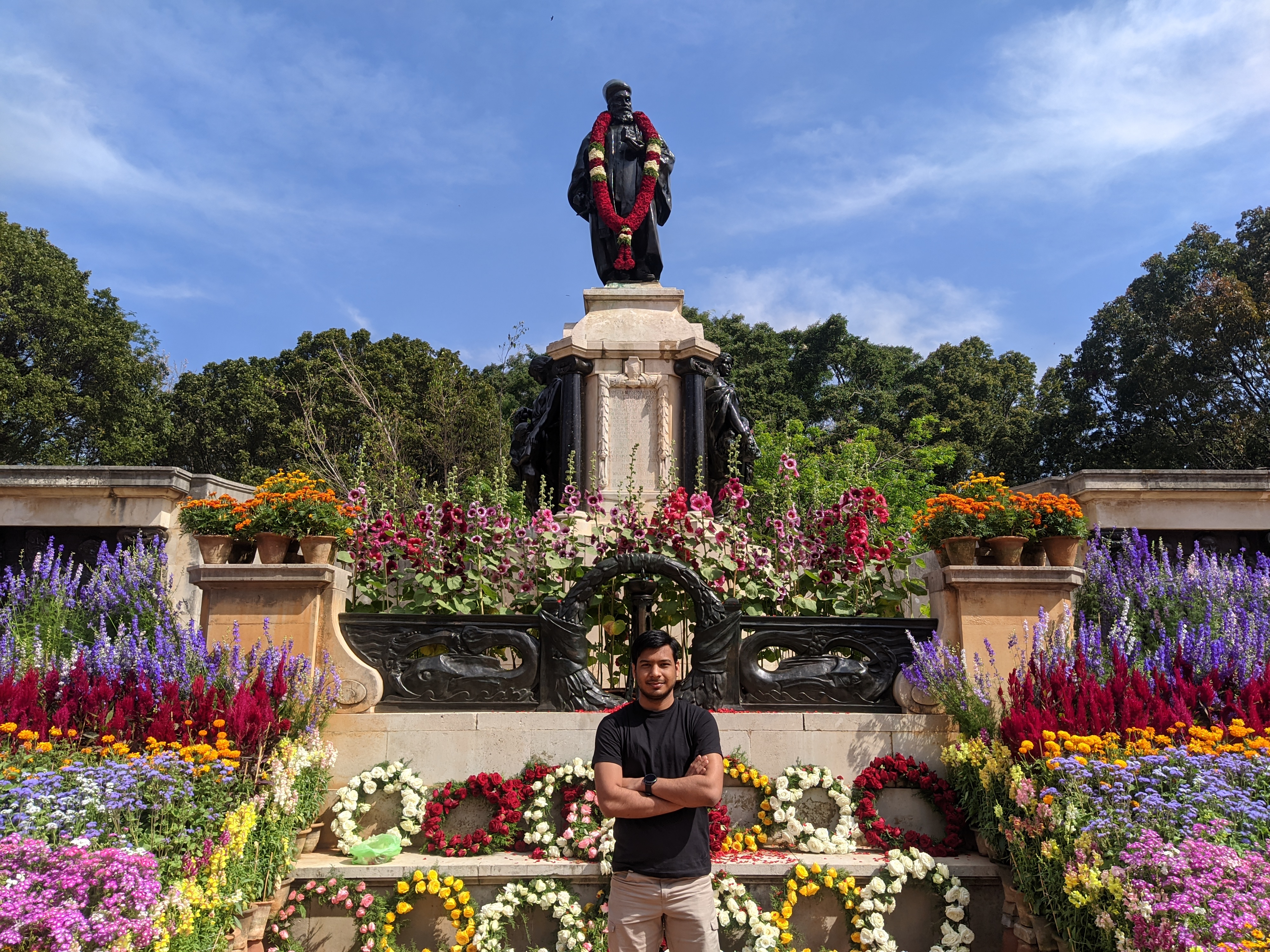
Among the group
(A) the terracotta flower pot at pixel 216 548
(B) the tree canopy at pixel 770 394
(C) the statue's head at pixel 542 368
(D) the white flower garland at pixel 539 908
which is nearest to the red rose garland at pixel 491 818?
(D) the white flower garland at pixel 539 908

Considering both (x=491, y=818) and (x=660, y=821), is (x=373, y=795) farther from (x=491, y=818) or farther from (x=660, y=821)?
(x=660, y=821)

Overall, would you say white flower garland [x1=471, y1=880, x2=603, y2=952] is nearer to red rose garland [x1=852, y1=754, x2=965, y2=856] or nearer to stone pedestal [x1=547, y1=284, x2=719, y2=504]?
red rose garland [x1=852, y1=754, x2=965, y2=856]

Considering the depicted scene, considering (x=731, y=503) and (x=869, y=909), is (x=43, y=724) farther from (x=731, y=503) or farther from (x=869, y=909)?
(x=731, y=503)

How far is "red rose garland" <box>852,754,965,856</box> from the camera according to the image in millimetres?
5082

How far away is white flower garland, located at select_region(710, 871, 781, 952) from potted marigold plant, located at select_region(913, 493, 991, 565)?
8.79 feet

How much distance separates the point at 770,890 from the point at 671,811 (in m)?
1.79

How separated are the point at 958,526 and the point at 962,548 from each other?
5.8 inches

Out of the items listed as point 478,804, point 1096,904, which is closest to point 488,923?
point 478,804

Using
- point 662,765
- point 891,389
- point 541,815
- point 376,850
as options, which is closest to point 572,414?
point 541,815

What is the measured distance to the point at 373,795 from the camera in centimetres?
545

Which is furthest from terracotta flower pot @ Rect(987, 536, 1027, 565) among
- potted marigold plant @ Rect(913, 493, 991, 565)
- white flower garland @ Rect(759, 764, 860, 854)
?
white flower garland @ Rect(759, 764, 860, 854)

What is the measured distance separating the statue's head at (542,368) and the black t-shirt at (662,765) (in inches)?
302

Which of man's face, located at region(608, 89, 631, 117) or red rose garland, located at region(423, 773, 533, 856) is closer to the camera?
red rose garland, located at region(423, 773, 533, 856)

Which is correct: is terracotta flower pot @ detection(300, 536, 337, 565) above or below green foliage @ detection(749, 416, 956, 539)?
below
